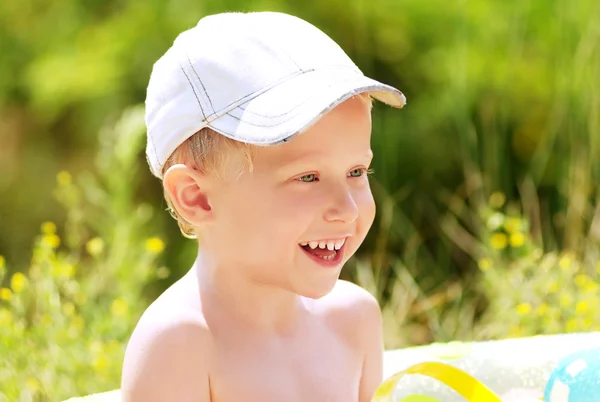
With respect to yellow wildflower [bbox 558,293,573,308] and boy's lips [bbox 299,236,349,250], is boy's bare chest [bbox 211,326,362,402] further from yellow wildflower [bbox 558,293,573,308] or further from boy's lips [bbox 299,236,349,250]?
yellow wildflower [bbox 558,293,573,308]

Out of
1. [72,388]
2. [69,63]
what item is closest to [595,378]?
[72,388]

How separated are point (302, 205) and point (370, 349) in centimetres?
42

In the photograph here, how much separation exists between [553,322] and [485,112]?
1.16m

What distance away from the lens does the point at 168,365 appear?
1.38 metres

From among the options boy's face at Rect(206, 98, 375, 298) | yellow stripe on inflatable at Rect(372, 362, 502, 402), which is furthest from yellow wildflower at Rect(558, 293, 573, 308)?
boy's face at Rect(206, 98, 375, 298)

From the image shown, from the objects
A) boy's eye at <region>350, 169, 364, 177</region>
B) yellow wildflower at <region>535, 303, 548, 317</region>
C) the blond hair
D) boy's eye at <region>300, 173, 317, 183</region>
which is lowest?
yellow wildflower at <region>535, 303, 548, 317</region>

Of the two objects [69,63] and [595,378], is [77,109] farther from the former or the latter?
[595,378]

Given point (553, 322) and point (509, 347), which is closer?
point (509, 347)

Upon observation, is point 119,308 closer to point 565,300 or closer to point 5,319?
point 5,319

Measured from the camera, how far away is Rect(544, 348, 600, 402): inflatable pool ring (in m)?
1.58

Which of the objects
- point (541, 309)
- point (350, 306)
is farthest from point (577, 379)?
point (541, 309)

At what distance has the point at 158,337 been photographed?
1393 millimetres

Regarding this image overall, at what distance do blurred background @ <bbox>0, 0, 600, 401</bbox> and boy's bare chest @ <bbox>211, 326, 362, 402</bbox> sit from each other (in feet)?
4.32

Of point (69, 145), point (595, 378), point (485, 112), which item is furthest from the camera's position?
point (69, 145)
